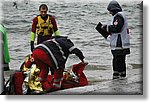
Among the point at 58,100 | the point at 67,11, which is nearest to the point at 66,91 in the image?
the point at 58,100

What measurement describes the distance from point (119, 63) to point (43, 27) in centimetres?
56

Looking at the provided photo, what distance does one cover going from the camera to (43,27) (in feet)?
10.5

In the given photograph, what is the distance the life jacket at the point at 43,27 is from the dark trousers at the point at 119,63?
47 centimetres

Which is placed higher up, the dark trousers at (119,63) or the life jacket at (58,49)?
the life jacket at (58,49)

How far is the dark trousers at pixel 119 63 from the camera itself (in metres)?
3.19

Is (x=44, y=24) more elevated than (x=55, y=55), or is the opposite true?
(x=44, y=24)

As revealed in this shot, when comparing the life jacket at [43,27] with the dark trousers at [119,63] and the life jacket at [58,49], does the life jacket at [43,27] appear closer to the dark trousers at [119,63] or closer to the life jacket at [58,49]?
the life jacket at [58,49]

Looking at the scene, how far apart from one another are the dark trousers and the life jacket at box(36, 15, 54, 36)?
18.3 inches

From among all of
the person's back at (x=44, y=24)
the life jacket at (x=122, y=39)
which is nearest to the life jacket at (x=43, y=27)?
the person's back at (x=44, y=24)

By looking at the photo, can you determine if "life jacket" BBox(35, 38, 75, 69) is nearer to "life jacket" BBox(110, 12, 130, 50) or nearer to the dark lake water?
the dark lake water

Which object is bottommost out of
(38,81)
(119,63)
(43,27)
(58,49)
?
(38,81)

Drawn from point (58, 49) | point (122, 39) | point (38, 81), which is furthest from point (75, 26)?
point (38, 81)

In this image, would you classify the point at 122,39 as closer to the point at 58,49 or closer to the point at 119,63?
the point at 119,63

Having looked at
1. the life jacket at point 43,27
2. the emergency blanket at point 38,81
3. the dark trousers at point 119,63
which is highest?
the life jacket at point 43,27
